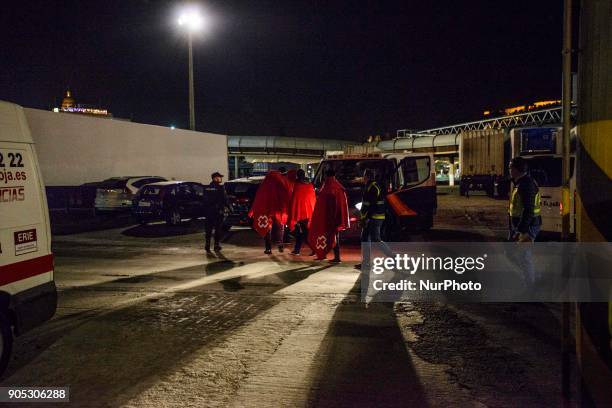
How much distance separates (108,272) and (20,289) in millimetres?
5356

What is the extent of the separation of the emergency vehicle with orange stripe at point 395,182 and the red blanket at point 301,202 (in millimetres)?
1860

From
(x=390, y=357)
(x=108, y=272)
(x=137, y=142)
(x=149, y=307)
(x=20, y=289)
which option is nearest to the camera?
(x=20, y=289)

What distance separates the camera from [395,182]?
14.0m

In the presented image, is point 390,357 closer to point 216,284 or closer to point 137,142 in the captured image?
point 216,284

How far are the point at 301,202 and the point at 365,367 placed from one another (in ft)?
22.0

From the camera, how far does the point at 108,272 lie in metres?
10.3

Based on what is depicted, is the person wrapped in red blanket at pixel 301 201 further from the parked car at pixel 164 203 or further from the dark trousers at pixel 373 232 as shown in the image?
the parked car at pixel 164 203

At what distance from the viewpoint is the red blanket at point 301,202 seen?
1170cm

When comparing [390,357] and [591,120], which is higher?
[591,120]

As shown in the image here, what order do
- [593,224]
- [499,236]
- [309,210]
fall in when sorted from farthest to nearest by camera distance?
1. [499,236]
2. [309,210]
3. [593,224]

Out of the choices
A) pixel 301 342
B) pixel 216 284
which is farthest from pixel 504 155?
pixel 301 342

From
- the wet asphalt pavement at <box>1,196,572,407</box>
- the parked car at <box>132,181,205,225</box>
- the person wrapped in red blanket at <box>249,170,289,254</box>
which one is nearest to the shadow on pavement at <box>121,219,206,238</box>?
the parked car at <box>132,181,205,225</box>

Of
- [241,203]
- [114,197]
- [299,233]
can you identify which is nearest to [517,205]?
[299,233]

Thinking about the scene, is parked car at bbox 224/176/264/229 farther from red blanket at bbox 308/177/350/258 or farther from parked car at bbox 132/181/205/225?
red blanket at bbox 308/177/350/258
